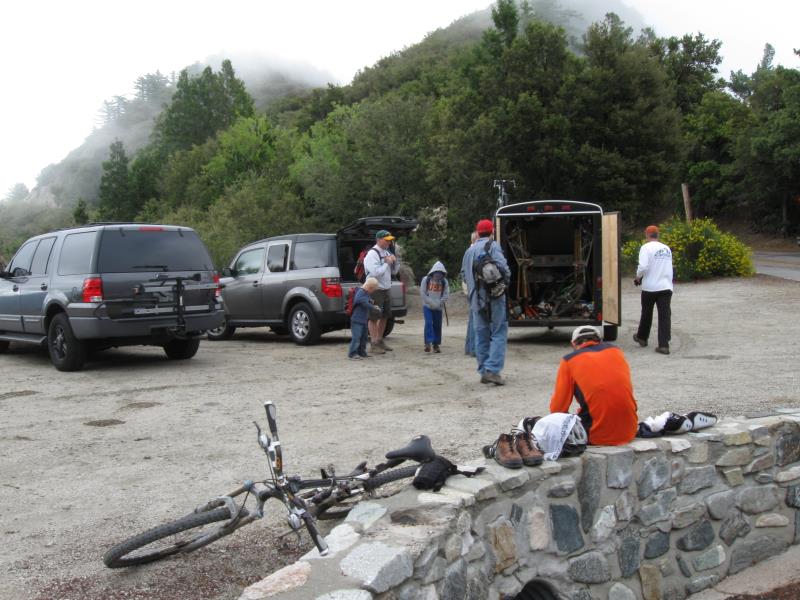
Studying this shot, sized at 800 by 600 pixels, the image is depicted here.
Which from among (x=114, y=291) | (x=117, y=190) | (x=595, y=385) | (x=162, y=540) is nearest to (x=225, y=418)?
(x=114, y=291)

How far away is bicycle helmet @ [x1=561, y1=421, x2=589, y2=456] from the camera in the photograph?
591 centimetres

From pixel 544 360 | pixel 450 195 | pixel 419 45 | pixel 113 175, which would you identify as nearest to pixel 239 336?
pixel 544 360

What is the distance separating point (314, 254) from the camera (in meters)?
14.6

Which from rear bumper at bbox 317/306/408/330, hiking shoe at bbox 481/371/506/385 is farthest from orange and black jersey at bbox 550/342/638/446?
rear bumper at bbox 317/306/408/330

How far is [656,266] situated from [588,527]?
7.26 m

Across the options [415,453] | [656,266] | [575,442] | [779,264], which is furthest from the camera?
[779,264]

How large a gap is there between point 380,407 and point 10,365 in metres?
6.73

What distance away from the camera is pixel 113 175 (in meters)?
75.5

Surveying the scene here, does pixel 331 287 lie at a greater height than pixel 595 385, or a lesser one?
greater

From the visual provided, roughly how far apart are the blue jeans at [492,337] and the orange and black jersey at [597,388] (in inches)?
148

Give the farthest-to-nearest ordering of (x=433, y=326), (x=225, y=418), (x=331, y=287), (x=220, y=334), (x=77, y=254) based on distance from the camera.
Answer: (x=220, y=334), (x=331, y=287), (x=433, y=326), (x=77, y=254), (x=225, y=418)

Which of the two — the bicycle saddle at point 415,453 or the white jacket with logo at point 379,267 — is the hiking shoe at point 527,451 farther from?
the white jacket with logo at point 379,267

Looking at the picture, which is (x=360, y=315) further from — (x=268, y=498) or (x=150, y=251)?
(x=268, y=498)

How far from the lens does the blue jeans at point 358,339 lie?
1280cm
